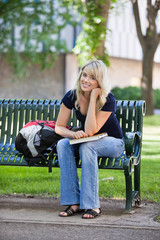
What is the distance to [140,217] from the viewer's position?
4.77 metres

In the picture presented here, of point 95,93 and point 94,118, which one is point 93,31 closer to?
point 95,93

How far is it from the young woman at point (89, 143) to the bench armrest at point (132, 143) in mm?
85

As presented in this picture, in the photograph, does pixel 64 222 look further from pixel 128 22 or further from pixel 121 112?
pixel 128 22

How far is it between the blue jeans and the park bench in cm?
12

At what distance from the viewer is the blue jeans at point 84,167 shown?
15.3 ft

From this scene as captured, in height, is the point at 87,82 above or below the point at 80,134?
above

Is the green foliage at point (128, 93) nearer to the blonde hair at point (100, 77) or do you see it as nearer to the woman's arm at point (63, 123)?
the woman's arm at point (63, 123)

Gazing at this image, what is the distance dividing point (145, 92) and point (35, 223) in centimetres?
1854

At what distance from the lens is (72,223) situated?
14.6 ft

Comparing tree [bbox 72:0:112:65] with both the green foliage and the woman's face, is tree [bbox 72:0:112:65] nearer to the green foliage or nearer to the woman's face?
the woman's face

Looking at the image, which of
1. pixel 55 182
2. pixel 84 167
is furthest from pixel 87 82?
pixel 55 182

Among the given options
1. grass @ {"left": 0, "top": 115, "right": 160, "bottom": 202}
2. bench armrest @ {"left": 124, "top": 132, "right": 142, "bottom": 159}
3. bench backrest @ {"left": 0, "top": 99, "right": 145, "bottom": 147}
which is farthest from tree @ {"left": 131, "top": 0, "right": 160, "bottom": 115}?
bench armrest @ {"left": 124, "top": 132, "right": 142, "bottom": 159}

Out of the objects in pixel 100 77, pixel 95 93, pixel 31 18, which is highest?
pixel 31 18

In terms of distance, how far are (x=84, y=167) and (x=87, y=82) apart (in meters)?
0.80
